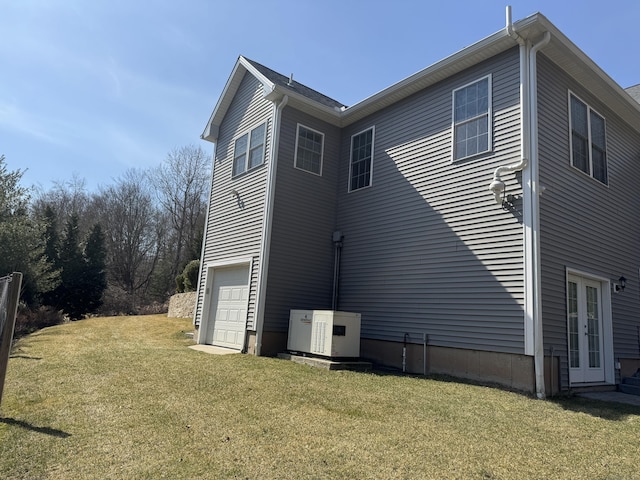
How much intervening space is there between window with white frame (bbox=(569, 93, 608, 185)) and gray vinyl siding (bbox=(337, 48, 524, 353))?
1.77 m

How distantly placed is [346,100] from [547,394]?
902 centimetres

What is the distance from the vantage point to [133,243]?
30.8 metres

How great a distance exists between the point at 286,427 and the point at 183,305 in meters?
14.0

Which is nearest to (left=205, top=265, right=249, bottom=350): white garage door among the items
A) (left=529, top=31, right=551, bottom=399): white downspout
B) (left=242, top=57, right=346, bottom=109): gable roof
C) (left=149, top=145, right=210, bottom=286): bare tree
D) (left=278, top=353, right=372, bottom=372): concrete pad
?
(left=278, top=353, right=372, bottom=372): concrete pad

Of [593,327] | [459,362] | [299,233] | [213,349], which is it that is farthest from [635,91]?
[213,349]

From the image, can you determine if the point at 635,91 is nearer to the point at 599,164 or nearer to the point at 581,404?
the point at 599,164

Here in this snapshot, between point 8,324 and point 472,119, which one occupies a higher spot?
point 472,119

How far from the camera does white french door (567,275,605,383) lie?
7422mm

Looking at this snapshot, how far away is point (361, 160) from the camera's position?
10375mm

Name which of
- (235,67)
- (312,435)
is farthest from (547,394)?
(235,67)

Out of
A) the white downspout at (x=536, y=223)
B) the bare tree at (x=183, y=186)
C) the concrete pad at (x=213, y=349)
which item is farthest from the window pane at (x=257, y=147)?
the bare tree at (x=183, y=186)

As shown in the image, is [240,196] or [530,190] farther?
[240,196]

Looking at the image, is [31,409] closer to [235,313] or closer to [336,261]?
[235,313]

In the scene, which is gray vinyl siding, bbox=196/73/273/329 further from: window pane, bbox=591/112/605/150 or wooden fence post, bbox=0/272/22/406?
window pane, bbox=591/112/605/150
